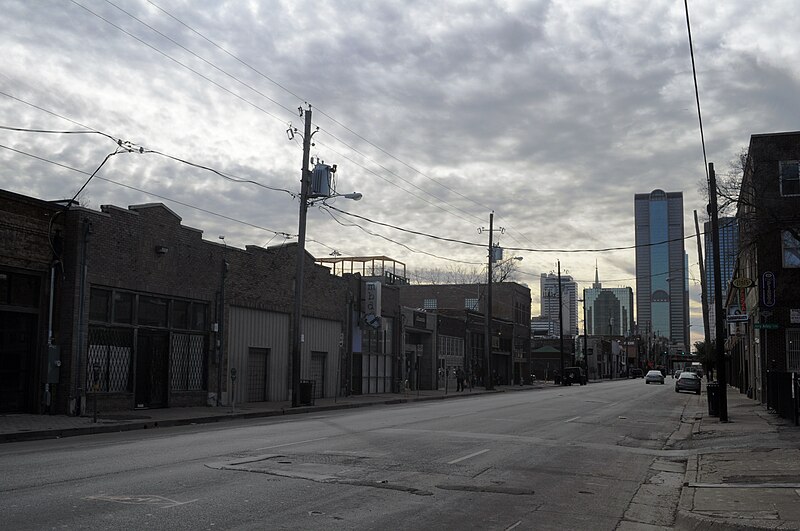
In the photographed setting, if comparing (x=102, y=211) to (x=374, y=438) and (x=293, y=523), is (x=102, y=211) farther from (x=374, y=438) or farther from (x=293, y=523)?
(x=293, y=523)

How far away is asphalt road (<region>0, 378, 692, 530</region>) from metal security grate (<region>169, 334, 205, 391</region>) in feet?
29.7

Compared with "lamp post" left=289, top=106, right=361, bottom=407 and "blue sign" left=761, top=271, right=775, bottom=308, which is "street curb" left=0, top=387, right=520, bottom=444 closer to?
"lamp post" left=289, top=106, right=361, bottom=407

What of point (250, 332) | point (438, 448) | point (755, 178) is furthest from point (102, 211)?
point (755, 178)

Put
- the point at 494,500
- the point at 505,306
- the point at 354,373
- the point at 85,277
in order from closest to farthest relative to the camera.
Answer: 1. the point at 494,500
2. the point at 85,277
3. the point at 354,373
4. the point at 505,306

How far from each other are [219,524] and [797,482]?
27.7 ft

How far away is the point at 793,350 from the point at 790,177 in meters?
6.99

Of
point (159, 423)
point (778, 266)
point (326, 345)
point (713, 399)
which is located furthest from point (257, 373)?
point (778, 266)

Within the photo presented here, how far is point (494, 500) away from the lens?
9750 millimetres

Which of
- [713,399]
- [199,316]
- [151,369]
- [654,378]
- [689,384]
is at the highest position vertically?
[199,316]

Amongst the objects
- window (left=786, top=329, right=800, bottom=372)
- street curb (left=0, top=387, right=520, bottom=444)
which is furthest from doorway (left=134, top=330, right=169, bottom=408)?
window (left=786, top=329, right=800, bottom=372)

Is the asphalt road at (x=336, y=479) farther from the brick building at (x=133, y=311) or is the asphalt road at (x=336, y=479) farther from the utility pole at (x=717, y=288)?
the utility pole at (x=717, y=288)

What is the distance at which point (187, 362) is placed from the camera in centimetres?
2850

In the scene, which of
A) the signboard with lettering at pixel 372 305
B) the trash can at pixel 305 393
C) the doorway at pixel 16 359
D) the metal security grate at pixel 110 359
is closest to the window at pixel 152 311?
the metal security grate at pixel 110 359

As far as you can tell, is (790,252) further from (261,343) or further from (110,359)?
(110,359)
